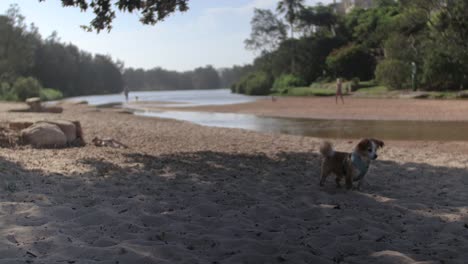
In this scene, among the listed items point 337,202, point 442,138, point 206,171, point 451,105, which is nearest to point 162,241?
point 337,202

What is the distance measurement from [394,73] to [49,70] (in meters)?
87.0

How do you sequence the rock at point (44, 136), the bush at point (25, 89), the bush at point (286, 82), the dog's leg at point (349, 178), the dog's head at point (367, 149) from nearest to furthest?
the dog's head at point (367, 149)
the dog's leg at point (349, 178)
the rock at point (44, 136)
the bush at point (25, 89)
the bush at point (286, 82)

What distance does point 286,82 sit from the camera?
69438 mm

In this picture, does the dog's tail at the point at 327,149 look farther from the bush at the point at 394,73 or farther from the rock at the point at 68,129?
the bush at the point at 394,73

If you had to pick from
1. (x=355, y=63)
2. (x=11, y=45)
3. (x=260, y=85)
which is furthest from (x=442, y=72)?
(x=11, y=45)

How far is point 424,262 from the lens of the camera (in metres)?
3.81

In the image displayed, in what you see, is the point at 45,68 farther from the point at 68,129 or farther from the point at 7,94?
the point at 68,129

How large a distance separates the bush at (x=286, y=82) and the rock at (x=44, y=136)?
5691cm

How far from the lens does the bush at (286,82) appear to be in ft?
222

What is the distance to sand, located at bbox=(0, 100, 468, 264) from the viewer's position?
4004 mm

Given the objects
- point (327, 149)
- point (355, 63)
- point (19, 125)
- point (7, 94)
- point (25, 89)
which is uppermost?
point (355, 63)

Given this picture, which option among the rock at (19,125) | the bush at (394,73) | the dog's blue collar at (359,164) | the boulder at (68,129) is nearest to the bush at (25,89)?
the bush at (394,73)

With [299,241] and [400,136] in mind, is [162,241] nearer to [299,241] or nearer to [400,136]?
[299,241]

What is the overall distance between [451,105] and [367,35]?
34.9 m
